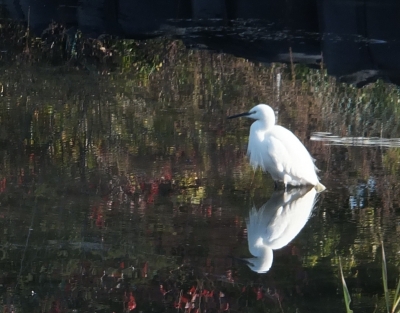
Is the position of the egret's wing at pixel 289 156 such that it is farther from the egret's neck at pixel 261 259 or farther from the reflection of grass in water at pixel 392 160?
the egret's neck at pixel 261 259

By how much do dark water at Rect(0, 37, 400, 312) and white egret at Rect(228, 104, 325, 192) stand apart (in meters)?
0.13

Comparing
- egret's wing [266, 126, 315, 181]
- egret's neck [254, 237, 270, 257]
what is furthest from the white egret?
egret's neck [254, 237, 270, 257]

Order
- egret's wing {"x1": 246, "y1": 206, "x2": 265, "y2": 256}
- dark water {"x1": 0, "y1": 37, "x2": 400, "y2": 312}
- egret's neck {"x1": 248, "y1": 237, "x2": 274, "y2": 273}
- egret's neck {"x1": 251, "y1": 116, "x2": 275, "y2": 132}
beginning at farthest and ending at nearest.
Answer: egret's neck {"x1": 251, "y1": 116, "x2": 275, "y2": 132}, egret's wing {"x1": 246, "y1": 206, "x2": 265, "y2": 256}, egret's neck {"x1": 248, "y1": 237, "x2": 274, "y2": 273}, dark water {"x1": 0, "y1": 37, "x2": 400, "y2": 312}

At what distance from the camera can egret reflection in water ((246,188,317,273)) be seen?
4973mm

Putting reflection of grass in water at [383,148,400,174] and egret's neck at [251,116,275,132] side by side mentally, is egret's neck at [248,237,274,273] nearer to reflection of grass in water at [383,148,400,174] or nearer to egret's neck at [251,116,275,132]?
egret's neck at [251,116,275,132]

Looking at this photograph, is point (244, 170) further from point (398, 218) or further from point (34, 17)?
point (34, 17)

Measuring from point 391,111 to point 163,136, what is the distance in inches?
109

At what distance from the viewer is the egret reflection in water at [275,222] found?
16.3 feet

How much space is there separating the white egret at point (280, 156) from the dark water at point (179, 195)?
0.13m

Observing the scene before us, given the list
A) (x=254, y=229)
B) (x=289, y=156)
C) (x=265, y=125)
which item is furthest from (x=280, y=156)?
(x=254, y=229)

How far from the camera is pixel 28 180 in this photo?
241 inches

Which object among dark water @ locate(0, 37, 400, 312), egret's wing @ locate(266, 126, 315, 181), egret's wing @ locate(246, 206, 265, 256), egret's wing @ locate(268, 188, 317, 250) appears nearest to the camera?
dark water @ locate(0, 37, 400, 312)

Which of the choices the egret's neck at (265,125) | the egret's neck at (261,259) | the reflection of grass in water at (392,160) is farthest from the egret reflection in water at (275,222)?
the reflection of grass in water at (392,160)

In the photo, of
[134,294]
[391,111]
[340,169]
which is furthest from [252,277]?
[391,111]
